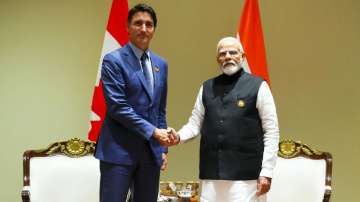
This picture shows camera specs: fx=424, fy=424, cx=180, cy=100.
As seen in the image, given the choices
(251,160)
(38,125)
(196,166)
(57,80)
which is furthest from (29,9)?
(251,160)

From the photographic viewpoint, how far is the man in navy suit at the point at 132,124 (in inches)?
70.9

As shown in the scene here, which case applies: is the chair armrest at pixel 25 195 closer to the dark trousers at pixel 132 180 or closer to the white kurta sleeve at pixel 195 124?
the dark trousers at pixel 132 180

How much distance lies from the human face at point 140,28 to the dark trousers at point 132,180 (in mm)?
480

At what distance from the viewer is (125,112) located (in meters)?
1.78

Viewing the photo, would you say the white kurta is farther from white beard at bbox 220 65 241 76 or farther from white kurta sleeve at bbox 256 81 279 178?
white beard at bbox 220 65 241 76

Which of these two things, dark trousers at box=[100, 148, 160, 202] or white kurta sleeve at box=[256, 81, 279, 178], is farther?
white kurta sleeve at box=[256, 81, 279, 178]

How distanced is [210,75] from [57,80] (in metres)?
1.19

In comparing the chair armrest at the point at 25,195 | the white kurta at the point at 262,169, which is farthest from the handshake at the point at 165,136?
the chair armrest at the point at 25,195

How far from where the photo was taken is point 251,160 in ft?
6.48

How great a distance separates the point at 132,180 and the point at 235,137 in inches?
20.1

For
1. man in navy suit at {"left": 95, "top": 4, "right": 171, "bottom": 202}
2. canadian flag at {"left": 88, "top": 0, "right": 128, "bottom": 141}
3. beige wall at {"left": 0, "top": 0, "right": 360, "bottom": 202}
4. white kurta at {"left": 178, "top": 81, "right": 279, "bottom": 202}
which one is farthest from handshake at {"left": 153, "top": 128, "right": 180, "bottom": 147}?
beige wall at {"left": 0, "top": 0, "right": 360, "bottom": 202}

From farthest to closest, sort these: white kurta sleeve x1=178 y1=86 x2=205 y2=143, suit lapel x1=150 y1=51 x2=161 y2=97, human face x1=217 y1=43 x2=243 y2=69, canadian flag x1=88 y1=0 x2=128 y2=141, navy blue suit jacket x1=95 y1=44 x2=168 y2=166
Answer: canadian flag x1=88 y1=0 x2=128 y2=141
white kurta sleeve x1=178 y1=86 x2=205 y2=143
human face x1=217 y1=43 x2=243 y2=69
suit lapel x1=150 y1=51 x2=161 y2=97
navy blue suit jacket x1=95 y1=44 x2=168 y2=166

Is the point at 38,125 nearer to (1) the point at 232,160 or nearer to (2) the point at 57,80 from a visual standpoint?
(2) the point at 57,80

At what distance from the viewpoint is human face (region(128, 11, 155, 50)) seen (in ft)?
6.13
